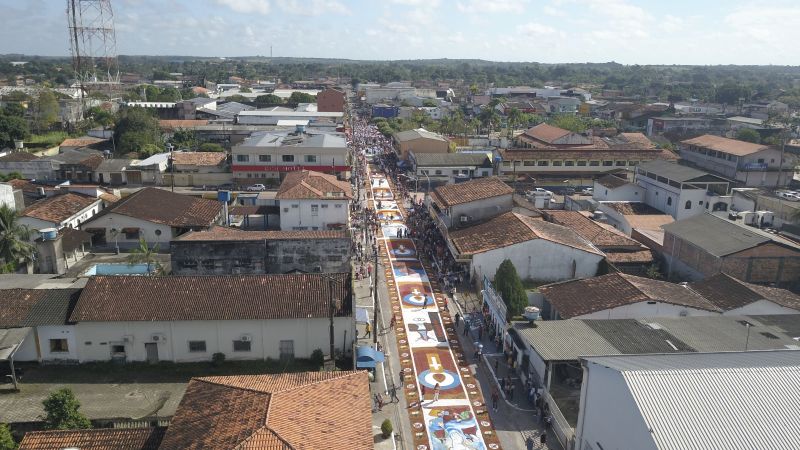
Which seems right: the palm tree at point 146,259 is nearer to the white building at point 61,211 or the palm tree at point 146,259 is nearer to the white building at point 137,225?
the white building at point 137,225

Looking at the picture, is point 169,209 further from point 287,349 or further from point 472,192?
point 472,192

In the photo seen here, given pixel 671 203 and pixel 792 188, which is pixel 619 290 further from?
pixel 792 188

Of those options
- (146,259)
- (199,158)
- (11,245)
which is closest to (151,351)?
(146,259)

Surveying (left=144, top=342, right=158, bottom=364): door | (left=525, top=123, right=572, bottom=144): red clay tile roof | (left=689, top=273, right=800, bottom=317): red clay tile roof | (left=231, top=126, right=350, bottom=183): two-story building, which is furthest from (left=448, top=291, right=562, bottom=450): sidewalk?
(left=525, top=123, right=572, bottom=144): red clay tile roof

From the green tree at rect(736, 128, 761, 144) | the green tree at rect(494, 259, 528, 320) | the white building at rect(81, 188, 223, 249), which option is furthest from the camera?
the green tree at rect(736, 128, 761, 144)

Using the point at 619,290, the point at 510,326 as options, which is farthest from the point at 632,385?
the point at 619,290

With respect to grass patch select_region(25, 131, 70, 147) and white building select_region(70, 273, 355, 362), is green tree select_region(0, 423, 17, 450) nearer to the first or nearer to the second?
white building select_region(70, 273, 355, 362)
